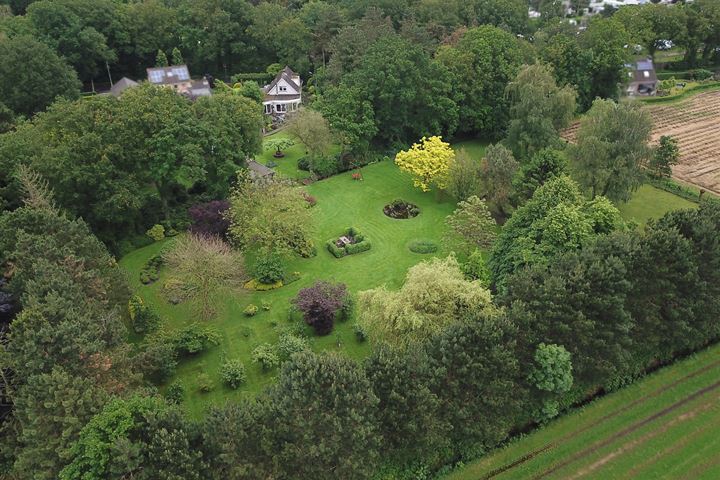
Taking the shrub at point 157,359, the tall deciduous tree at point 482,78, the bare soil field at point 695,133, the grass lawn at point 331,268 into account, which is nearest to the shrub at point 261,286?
the grass lawn at point 331,268

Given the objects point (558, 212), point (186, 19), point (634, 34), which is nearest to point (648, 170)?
point (558, 212)

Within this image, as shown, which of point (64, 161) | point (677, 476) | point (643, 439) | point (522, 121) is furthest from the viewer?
point (522, 121)

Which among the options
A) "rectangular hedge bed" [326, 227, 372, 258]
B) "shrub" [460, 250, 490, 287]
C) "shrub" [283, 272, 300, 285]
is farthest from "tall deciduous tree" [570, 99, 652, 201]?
"shrub" [283, 272, 300, 285]

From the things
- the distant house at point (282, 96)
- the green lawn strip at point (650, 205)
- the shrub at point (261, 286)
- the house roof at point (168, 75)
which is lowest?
the shrub at point (261, 286)

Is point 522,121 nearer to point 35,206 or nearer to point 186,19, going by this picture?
point 35,206

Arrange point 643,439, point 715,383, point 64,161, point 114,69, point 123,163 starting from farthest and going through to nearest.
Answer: point 114,69 < point 123,163 < point 64,161 < point 715,383 < point 643,439

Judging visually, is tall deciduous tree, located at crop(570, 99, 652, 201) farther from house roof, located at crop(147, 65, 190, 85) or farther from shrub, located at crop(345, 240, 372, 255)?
house roof, located at crop(147, 65, 190, 85)

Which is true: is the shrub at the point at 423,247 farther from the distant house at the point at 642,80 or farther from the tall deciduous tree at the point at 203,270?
the distant house at the point at 642,80
